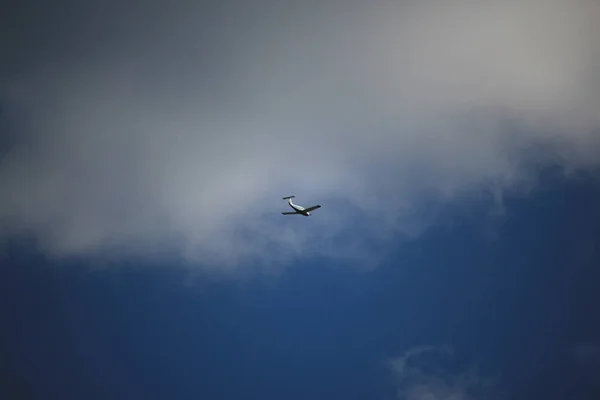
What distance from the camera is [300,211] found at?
105000 mm
